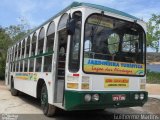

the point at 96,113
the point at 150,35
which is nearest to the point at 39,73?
the point at 96,113

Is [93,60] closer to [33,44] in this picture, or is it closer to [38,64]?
[38,64]

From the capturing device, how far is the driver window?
28.0 ft

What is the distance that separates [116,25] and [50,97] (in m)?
2.73

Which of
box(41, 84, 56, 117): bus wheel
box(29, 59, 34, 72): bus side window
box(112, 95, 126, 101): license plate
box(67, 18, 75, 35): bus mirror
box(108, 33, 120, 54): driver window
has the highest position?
box(67, 18, 75, 35): bus mirror

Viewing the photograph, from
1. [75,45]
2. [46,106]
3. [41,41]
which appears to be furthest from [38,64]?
[75,45]

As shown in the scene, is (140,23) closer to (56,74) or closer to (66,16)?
(66,16)

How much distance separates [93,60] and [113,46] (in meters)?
0.91

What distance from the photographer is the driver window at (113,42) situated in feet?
28.0

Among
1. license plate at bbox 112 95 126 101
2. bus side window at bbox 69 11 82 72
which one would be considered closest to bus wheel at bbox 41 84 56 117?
bus side window at bbox 69 11 82 72

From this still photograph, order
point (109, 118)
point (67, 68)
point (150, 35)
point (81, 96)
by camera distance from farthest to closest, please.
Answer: point (150, 35) → point (109, 118) → point (67, 68) → point (81, 96)

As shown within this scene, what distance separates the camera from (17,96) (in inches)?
643

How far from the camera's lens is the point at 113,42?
8711 mm

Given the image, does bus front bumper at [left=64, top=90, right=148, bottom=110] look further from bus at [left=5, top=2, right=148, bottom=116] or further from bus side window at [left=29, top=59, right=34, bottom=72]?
bus side window at [left=29, top=59, right=34, bottom=72]

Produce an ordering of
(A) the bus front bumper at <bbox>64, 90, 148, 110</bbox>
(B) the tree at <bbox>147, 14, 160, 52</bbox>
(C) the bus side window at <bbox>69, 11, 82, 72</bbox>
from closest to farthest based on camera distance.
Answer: (A) the bus front bumper at <bbox>64, 90, 148, 110</bbox> → (C) the bus side window at <bbox>69, 11, 82, 72</bbox> → (B) the tree at <bbox>147, 14, 160, 52</bbox>
